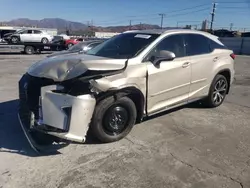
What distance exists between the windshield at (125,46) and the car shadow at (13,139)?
71.3 inches

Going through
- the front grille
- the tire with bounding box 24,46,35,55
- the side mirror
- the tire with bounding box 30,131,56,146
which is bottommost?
the tire with bounding box 24,46,35,55

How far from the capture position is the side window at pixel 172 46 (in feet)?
16.6

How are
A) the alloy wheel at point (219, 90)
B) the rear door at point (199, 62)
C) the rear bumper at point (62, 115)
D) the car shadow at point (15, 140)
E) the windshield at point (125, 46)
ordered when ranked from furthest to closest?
the alloy wheel at point (219, 90) → the rear door at point (199, 62) → the windshield at point (125, 46) → the car shadow at point (15, 140) → the rear bumper at point (62, 115)

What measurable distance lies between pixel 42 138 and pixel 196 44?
144 inches

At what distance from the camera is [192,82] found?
18.8ft

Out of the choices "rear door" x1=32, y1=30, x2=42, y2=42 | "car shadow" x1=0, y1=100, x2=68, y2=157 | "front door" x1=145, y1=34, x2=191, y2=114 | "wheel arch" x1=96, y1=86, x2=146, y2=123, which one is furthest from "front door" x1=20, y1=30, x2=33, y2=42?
"wheel arch" x1=96, y1=86, x2=146, y2=123

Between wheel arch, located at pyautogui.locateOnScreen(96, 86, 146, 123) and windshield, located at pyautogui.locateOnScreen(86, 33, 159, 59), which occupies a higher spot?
windshield, located at pyautogui.locateOnScreen(86, 33, 159, 59)

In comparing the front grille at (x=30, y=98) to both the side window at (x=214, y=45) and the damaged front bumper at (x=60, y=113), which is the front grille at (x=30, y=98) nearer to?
the damaged front bumper at (x=60, y=113)

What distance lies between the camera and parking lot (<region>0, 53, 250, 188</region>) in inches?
136

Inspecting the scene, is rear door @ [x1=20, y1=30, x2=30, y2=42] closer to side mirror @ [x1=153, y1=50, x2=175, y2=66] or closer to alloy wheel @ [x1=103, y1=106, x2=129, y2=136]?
side mirror @ [x1=153, y1=50, x2=175, y2=66]

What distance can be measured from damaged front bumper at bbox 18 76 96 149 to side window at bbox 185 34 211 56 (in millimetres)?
2671

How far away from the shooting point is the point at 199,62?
19.0 ft

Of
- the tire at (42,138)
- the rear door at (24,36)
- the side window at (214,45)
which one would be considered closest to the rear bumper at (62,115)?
the tire at (42,138)

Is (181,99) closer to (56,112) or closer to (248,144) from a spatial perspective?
(248,144)
